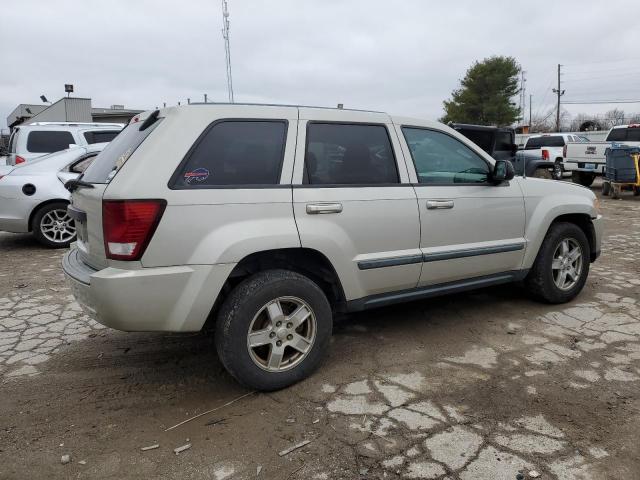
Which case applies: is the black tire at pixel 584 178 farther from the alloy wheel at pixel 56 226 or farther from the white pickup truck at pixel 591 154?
the alloy wheel at pixel 56 226

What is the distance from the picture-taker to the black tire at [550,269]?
447 centimetres

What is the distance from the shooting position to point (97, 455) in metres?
2.53

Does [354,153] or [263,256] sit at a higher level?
[354,153]

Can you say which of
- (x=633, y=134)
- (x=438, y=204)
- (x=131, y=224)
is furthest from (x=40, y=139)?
(x=633, y=134)

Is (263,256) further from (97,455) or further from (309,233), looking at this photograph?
(97,455)

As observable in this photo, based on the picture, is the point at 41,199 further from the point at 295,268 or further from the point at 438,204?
the point at 438,204

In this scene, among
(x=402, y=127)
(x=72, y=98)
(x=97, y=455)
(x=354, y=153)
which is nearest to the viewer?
(x=97, y=455)

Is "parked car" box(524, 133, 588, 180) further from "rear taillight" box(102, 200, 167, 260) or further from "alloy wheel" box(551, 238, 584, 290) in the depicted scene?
"rear taillight" box(102, 200, 167, 260)

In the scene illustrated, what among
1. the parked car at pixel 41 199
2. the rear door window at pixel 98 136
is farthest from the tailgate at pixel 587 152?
the parked car at pixel 41 199

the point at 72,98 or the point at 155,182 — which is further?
the point at 72,98

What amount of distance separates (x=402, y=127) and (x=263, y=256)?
150 centimetres

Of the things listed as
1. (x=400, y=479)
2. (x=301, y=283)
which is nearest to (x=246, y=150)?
(x=301, y=283)

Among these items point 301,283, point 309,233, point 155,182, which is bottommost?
point 301,283

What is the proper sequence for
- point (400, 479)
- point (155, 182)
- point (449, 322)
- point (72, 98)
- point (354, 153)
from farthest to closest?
point (72, 98), point (449, 322), point (354, 153), point (155, 182), point (400, 479)
